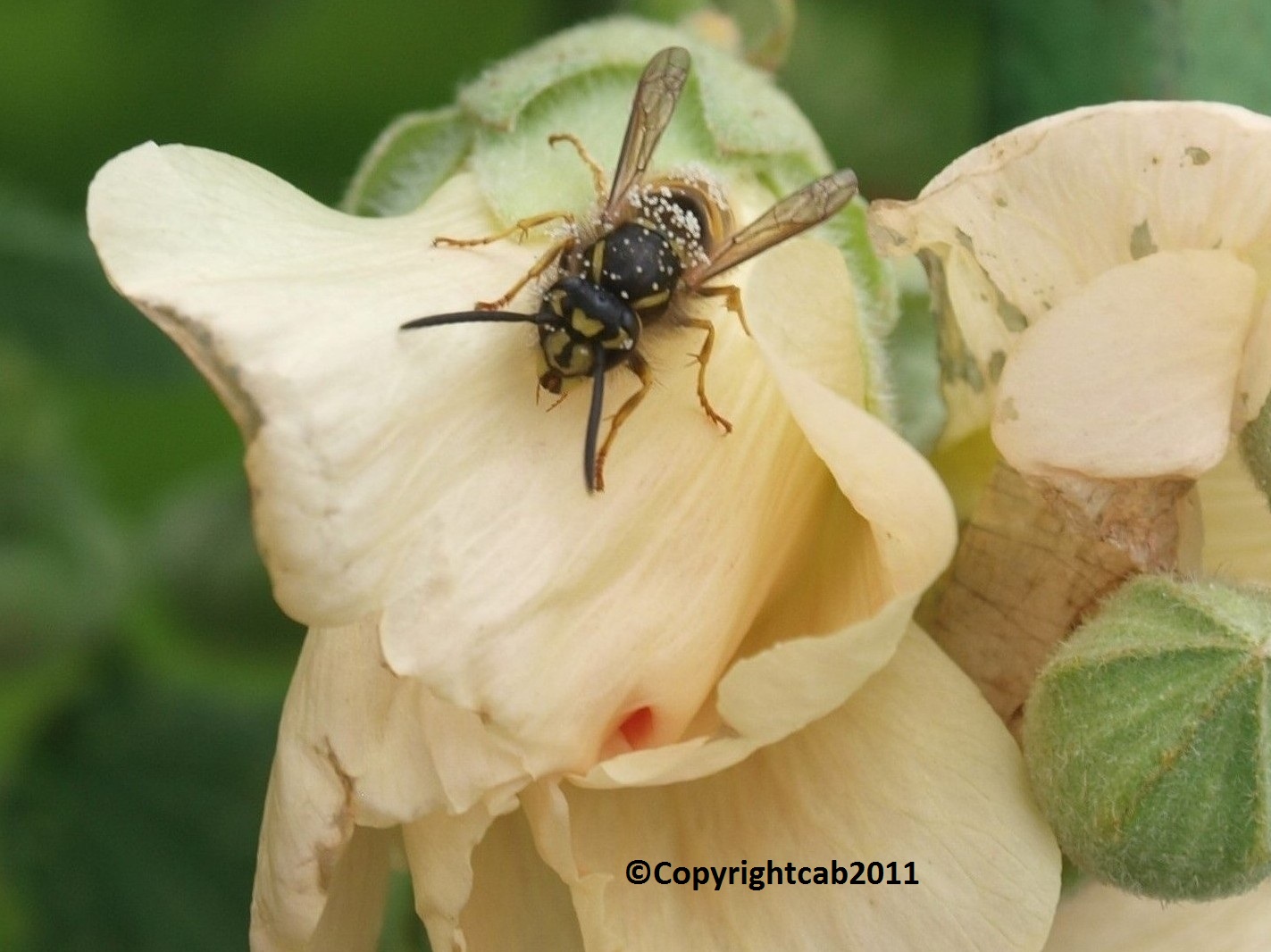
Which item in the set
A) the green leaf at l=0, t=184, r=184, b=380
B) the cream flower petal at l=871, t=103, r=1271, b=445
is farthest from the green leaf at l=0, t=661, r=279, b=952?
the cream flower petal at l=871, t=103, r=1271, b=445

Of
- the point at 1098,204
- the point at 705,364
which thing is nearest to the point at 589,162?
the point at 705,364

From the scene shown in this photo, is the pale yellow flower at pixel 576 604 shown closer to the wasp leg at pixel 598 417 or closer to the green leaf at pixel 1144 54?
the wasp leg at pixel 598 417

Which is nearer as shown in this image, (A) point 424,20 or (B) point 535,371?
(B) point 535,371

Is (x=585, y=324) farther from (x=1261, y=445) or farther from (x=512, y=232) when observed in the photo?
(x=1261, y=445)

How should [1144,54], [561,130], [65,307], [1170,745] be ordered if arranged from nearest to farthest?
[1170,745] → [561,130] → [1144,54] → [65,307]

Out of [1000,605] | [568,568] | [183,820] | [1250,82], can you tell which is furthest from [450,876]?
[183,820]

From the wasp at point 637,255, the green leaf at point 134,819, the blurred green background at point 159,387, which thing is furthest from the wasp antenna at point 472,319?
the green leaf at point 134,819

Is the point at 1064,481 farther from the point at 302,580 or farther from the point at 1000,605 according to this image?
the point at 302,580
